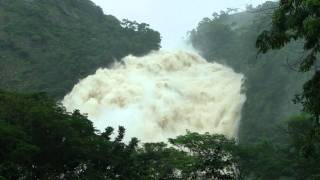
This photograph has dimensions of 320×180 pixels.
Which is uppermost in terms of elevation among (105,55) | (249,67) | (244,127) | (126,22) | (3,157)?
(126,22)

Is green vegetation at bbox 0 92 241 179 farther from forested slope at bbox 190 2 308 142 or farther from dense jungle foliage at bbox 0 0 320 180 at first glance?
forested slope at bbox 190 2 308 142

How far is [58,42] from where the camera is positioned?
5278cm

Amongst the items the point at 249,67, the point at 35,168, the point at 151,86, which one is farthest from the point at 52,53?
the point at 35,168

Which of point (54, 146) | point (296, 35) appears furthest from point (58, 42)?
point (296, 35)

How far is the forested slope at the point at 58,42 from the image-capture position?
47500 millimetres

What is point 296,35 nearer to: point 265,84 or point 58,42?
point 265,84

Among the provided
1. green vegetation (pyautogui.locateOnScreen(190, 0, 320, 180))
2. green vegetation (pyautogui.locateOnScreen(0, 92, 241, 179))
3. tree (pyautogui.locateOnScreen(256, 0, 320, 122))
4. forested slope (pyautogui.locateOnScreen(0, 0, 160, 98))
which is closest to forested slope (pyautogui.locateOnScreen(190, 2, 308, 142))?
green vegetation (pyautogui.locateOnScreen(190, 0, 320, 180))

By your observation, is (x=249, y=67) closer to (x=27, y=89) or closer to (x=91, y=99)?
(x=91, y=99)

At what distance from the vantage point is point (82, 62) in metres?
50.2

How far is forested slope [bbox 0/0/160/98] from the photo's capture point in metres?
47.5

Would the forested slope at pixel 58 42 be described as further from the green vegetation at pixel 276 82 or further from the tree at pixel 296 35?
the tree at pixel 296 35

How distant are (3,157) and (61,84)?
30.8 m

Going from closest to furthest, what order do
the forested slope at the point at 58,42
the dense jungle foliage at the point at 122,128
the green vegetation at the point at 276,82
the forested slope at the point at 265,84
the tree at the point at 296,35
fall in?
the tree at the point at 296,35 → the green vegetation at the point at 276,82 → the dense jungle foliage at the point at 122,128 → the forested slope at the point at 265,84 → the forested slope at the point at 58,42

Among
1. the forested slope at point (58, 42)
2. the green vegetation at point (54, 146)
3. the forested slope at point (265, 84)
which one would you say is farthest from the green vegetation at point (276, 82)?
the forested slope at point (58, 42)
